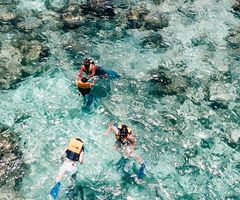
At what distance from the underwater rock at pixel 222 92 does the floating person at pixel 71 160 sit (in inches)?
293

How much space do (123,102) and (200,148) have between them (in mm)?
4044

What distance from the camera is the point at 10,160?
1310cm

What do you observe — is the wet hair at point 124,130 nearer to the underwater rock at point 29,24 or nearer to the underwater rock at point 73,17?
the underwater rock at point 73,17

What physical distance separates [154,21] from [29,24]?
727cm

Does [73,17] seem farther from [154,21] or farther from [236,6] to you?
[236,6]

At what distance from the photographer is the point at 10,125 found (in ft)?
47.5

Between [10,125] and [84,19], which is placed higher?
[84,19]

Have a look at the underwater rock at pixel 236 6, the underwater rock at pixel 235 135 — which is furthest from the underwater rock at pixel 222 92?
the underwater rock at pixel 236 6

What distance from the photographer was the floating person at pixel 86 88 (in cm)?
1386

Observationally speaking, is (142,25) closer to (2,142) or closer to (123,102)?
(123,102)

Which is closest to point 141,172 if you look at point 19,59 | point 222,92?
point 222,92

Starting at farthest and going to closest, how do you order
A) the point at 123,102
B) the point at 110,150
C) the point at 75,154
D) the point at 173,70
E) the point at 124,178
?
the point at 173,70
the point at 123,102
the point at 110,150
the point at 124,178
the point at 75,154

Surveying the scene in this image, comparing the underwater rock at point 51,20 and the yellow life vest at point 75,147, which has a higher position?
the yellow life vest at point 75,147

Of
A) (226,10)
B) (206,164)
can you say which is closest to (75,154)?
(206,164)
